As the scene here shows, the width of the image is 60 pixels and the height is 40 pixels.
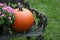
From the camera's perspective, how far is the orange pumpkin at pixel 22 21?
4.12 metres

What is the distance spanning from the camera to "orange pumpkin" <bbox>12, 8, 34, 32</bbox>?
4.12 m

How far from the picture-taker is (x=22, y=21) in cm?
414

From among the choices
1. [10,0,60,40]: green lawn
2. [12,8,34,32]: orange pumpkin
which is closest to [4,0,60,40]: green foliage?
[10,0,60,40]: green lawn

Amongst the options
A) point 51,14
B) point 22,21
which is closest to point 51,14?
point 51,14

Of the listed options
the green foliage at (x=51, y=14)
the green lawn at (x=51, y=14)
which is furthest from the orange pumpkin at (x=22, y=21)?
the green foliage at (x=51, y=14)

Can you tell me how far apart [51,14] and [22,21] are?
2.64 meters

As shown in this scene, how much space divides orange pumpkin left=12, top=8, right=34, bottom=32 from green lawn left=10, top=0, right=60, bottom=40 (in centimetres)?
121

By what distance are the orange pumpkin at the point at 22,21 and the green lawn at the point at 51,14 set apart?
3.98 feet

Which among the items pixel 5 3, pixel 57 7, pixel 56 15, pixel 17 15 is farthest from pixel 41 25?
pixel 57 7

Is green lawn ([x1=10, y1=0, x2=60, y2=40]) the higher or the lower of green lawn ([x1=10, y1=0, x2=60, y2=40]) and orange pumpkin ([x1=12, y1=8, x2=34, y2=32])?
the lower

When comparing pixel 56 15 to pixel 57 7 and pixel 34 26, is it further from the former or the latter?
pixel 34 26

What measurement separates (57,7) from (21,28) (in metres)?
3.20

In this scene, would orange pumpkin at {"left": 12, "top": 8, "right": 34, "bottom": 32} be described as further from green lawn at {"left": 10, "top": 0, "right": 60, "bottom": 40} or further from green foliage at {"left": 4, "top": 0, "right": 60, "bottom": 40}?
green foliage at {"left": 4, "top": 0, "right": 60, "bottom": 40}

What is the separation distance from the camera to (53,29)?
5.92m
